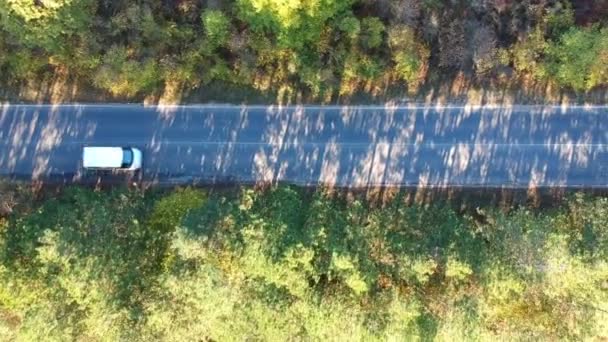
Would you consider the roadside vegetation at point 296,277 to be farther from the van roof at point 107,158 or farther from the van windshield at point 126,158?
the van windshield at point 126,158

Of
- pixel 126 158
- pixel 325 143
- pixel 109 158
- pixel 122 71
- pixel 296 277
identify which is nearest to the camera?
pixel 296 277

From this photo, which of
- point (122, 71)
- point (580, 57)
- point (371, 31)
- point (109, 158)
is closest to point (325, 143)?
point (371, 31)

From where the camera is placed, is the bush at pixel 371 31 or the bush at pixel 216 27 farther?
the bush at pixel 371 31

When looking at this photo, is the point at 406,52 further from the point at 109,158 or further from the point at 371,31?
the point at 109,158

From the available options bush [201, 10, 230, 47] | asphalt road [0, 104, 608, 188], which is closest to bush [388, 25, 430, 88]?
asphalt road [0, 104, 608, 188]

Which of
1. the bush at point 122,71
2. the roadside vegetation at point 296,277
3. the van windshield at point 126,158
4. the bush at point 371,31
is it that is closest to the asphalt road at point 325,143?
the van windshield at point 126,158

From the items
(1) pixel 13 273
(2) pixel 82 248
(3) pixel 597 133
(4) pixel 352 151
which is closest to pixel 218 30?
(4) pixel 352 151

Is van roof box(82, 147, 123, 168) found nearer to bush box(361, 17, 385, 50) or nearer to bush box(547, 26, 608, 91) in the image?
bush box(361, 17, 385, 50)
